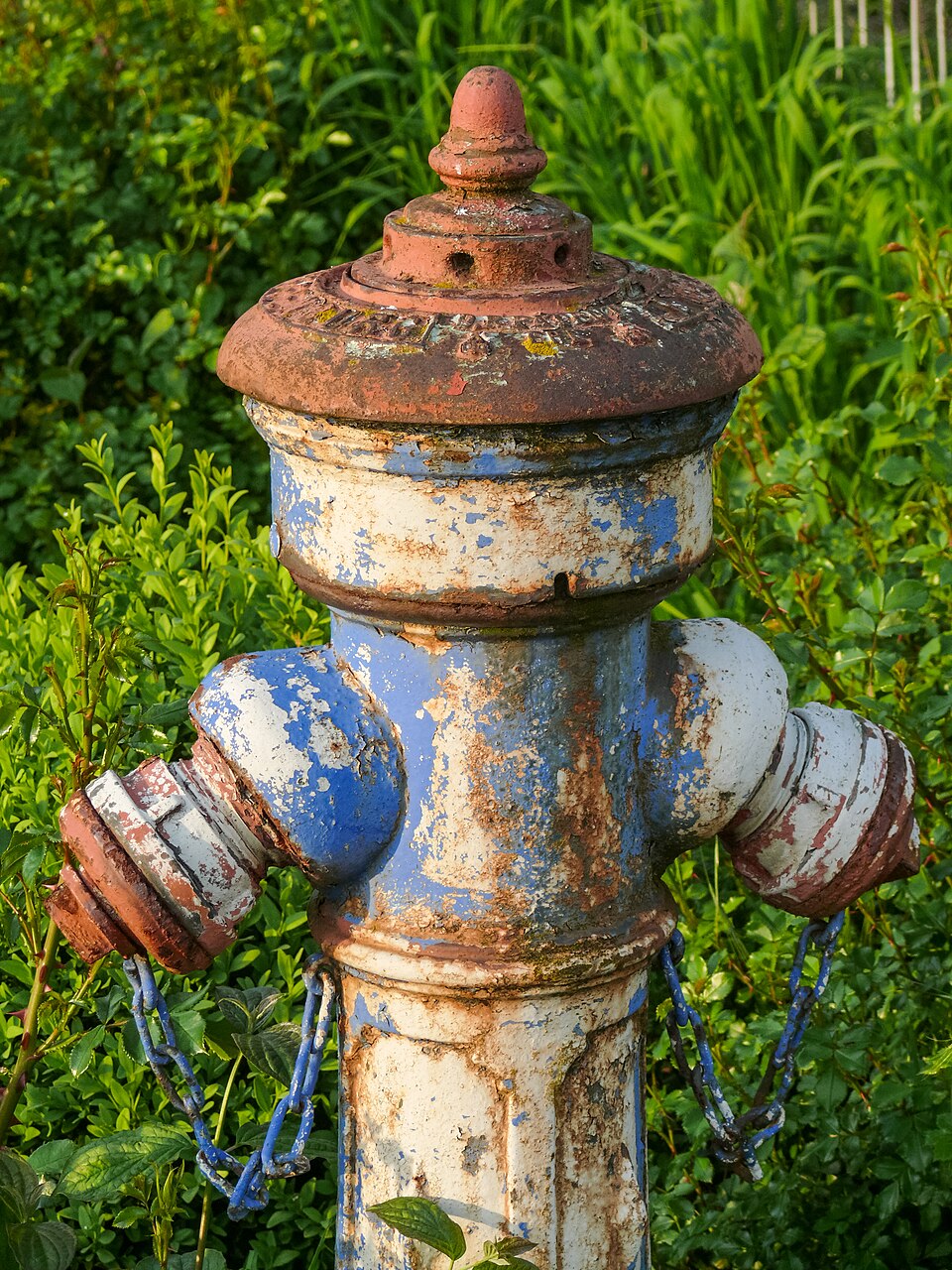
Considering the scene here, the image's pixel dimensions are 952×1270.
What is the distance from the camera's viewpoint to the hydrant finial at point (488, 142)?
62.6 inches

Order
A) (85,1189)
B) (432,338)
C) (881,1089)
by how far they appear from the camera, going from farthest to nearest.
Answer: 1. (881,1089)
2. (85,1189)
3. (432,338)

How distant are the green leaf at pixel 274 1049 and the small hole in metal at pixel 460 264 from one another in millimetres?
872

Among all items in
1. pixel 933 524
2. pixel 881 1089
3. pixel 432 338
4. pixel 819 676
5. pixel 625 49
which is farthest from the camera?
pixel 625 49

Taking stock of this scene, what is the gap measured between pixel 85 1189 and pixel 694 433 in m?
1.03

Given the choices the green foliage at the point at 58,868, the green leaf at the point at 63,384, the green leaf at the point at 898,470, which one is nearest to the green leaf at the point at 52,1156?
the green foliage at the point at 58,868

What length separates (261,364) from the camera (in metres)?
1.56

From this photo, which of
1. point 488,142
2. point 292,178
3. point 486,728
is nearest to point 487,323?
point 488,142

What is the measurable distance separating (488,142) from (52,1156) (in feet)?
3.86

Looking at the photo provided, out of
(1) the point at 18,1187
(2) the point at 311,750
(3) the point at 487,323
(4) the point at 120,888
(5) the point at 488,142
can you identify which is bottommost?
(1) the point at 18,1187

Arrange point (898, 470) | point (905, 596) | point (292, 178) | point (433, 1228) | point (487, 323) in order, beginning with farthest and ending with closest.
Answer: point (292, 178) < point (898, 470) < point (905, 596) < point (433, 1228) < point (487, 323)

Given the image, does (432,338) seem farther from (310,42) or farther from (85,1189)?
(310,42)

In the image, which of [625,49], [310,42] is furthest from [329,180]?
[625,49]

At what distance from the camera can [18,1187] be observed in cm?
177

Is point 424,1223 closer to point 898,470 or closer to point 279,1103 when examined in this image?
point 279,1103
